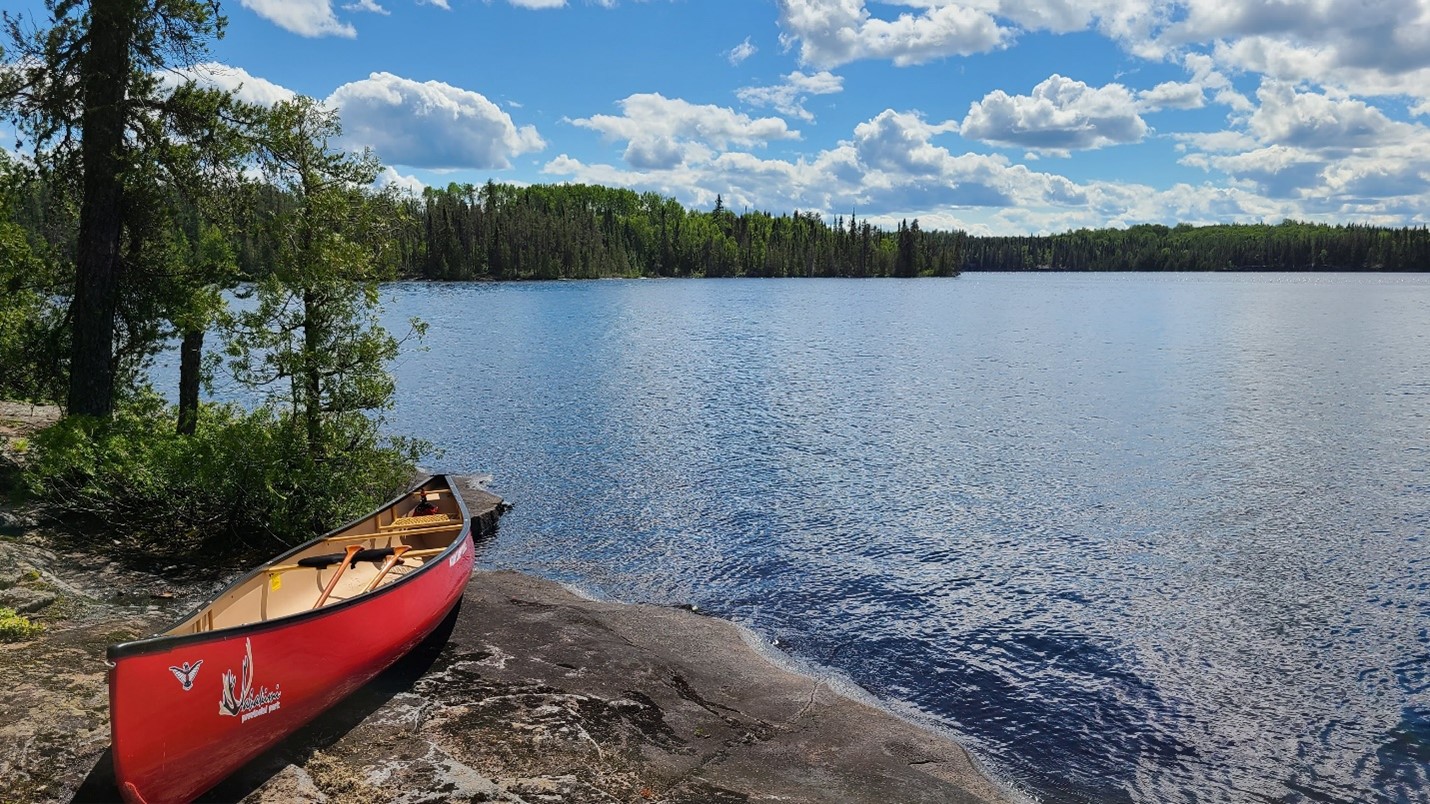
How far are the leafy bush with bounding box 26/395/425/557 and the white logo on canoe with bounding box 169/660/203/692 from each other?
855 cm

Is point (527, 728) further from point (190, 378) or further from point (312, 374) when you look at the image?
point (190, 378)

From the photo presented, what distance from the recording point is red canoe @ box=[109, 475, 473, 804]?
309 inches

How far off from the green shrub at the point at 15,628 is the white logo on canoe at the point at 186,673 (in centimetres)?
457

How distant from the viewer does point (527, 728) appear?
10141 millimetres

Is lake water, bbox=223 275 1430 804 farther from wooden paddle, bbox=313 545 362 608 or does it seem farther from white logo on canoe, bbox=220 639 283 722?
white logo on canoe, bbox=220 639 283 722

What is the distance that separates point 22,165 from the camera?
17.4 metres

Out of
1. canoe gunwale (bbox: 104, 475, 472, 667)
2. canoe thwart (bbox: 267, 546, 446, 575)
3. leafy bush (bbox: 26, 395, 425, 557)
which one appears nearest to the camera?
canoe gunwale (bbox: 104, 475, 472, 667)

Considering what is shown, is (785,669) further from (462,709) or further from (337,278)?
(337,278)

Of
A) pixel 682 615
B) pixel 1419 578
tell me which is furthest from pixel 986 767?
pixel 1419 578

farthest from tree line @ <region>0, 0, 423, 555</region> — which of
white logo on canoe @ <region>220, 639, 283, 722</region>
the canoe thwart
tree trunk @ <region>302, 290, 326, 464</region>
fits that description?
white logo on canoe @ <region>220, 639, 283, 722</region>

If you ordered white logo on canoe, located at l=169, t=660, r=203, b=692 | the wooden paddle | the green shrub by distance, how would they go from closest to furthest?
1. white logo on canoe, located at l=169, t=660, r=203, b=692
2. the green shrub
3. the wooden paddle

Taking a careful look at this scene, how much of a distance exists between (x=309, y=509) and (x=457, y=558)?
15.8ft

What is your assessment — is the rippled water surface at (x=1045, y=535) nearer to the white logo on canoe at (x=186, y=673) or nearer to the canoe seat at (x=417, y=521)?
the canoe seat at (x=417, y=521)

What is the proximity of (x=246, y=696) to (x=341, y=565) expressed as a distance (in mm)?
4241
